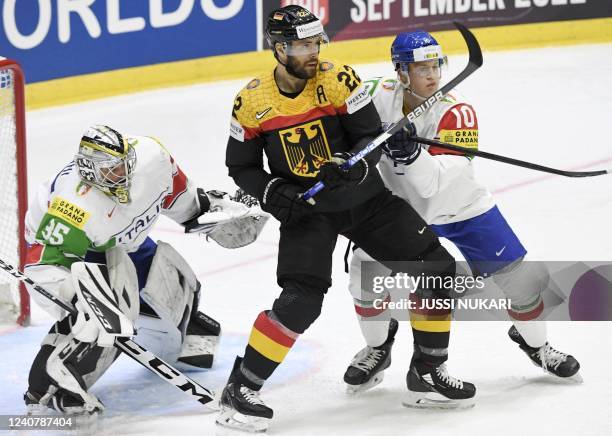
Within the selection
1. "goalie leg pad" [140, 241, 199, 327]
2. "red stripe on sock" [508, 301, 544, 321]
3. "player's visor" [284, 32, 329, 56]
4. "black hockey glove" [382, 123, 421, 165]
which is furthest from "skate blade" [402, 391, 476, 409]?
"player's visor" [284, 32, 329, 56]

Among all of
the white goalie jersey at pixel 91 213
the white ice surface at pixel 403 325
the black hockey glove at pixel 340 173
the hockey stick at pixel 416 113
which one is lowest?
the white ice surface at pixel 403 325

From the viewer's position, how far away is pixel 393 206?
12.2 feet

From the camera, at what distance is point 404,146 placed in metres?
3.58

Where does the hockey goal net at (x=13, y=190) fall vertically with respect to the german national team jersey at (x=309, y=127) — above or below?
Answer: below

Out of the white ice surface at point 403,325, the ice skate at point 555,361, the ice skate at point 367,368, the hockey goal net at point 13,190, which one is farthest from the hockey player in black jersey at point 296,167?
the hockey goal net at point 13,190

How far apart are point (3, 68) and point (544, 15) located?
4.46 meters

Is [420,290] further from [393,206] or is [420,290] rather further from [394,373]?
[394,373]

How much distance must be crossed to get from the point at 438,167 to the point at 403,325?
3.66 feet

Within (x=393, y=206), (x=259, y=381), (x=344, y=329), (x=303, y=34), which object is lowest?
(x=344, y=329)

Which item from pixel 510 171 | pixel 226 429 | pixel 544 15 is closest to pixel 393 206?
pixel 226 429

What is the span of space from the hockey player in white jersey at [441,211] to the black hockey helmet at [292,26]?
15.3 inches

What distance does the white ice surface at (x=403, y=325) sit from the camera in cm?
373

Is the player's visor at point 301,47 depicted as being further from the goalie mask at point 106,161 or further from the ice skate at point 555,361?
the ice skate at point 555,361

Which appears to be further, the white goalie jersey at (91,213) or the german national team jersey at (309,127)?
the white goalie jersey at (91,213)
